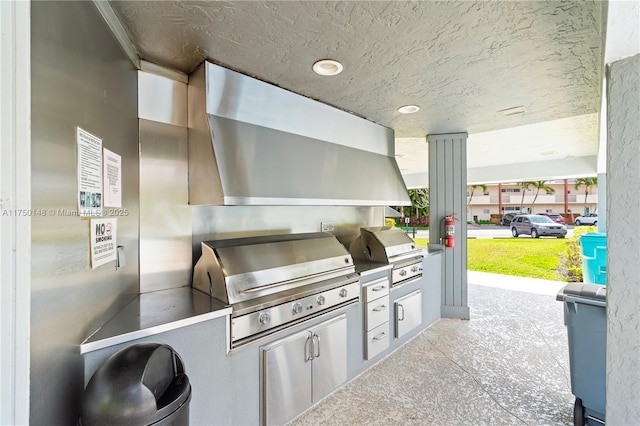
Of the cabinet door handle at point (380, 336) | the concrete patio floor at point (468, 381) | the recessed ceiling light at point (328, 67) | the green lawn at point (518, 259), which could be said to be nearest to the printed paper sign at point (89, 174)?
the recessed ceiling light at point (328, 67)

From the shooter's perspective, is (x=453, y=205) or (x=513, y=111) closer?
(x=513, y=111)

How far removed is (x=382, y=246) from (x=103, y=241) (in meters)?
2.43

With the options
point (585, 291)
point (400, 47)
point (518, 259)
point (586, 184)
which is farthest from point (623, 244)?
point (586, 184)

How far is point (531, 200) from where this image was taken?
2236cm

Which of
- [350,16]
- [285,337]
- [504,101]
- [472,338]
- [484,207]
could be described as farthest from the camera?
[484,207]

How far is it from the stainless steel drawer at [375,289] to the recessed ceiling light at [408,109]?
1.81 meters

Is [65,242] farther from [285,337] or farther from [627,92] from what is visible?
[627,92]

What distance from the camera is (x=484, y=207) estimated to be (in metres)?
25.3

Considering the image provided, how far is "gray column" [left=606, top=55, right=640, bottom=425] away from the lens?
1.30 metres


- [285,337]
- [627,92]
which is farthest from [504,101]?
[285,337]

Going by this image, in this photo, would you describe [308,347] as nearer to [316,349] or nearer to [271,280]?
[316,349]

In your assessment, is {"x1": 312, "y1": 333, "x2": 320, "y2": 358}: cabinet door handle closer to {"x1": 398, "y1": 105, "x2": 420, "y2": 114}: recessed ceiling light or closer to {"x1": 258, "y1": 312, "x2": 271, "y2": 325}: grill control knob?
{"x1": 258, "y1": 312, "x2": 271, "y2": 325}: grill control knob

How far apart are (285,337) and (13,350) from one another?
55.0 inches

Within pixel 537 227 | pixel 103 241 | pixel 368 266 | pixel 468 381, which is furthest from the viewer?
pixel 537 227
